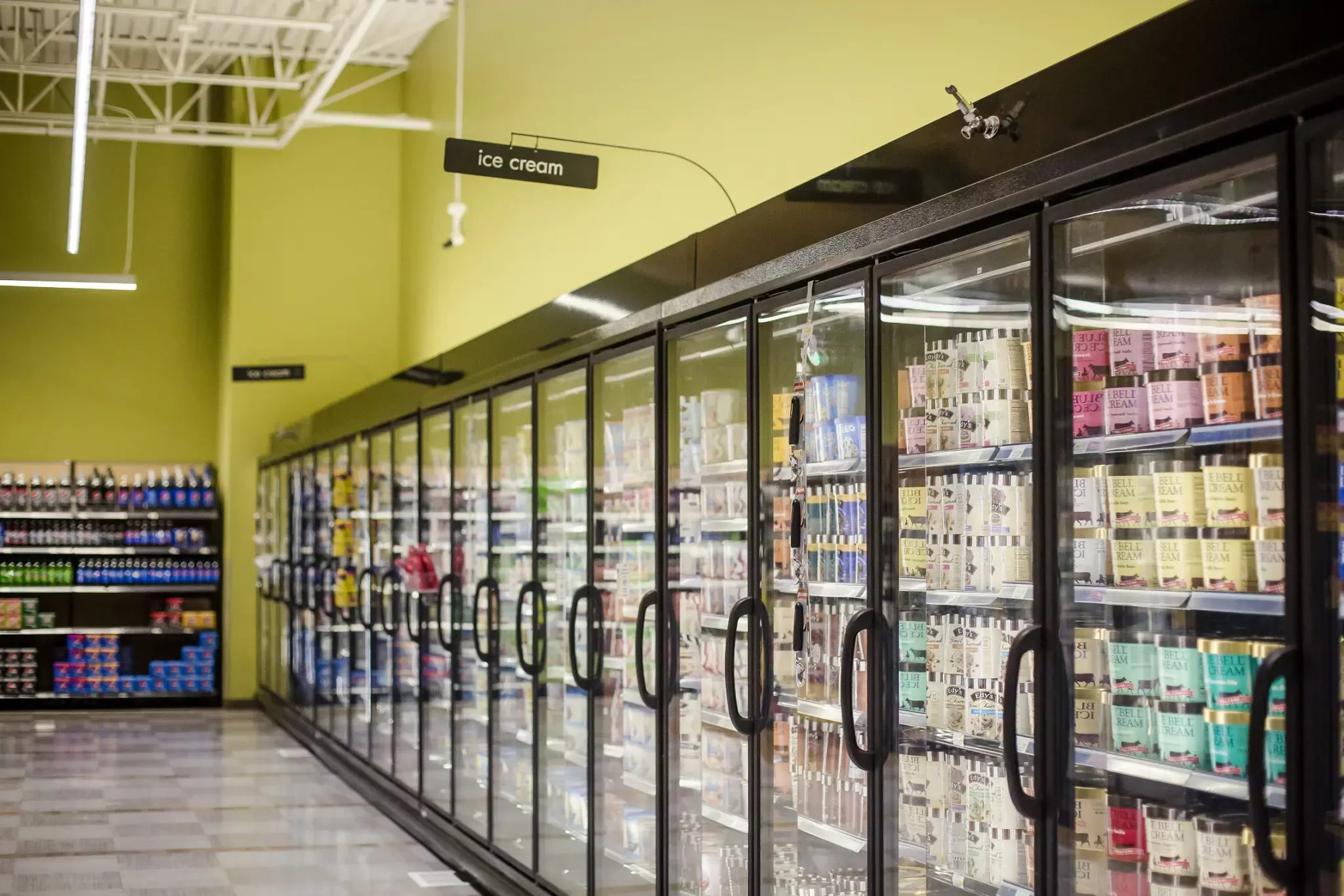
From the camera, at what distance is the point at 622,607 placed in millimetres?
4953

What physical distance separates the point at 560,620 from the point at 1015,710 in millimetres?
3297

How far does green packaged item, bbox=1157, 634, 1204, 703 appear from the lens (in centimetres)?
245

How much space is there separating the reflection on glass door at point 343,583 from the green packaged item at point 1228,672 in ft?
24.2

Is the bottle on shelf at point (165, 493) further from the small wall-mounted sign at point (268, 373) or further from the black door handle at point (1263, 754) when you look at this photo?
the black door handle at point (1263, 754)

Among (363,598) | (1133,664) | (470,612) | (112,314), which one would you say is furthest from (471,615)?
(112,314)

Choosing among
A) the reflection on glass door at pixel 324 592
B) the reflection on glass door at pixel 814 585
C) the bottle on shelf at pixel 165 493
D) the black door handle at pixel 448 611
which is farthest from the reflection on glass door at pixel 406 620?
the bottle on shelf at pixel 165 493

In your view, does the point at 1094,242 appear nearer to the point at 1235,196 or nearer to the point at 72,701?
the point at 1235,196

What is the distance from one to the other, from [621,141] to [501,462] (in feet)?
5.71

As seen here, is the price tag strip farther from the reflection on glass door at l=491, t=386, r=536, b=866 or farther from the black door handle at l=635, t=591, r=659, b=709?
the reflection on glass door at l=491, t=386, r=536, b=866

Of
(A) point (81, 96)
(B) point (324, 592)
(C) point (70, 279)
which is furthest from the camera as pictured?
(C) point (70, 279)

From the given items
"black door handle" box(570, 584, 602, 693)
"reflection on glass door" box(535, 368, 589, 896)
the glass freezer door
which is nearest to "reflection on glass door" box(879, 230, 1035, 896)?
"black door handle" box(570, 584, 602, 693)

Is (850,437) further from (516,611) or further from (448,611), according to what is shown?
(448,611)

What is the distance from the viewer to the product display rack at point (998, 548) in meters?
2.12

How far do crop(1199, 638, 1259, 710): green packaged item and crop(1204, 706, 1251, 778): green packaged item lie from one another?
0.5 inches
